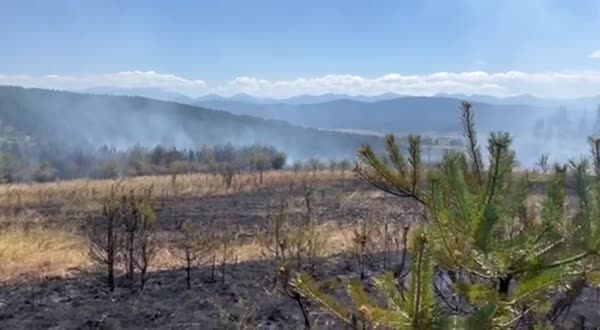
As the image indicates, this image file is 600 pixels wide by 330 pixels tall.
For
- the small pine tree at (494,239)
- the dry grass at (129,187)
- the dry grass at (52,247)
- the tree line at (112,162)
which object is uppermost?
the small pine tree at (494,239)

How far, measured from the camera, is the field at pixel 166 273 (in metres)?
5.15

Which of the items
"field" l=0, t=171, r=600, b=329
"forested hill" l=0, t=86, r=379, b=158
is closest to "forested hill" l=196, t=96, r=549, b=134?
"forested hill" l=0, t=86, r=379, b=158

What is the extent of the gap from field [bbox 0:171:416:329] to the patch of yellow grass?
0.01 m

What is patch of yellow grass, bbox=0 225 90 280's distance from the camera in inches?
284

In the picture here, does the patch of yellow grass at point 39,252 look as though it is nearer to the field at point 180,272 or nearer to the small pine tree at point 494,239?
the field at point 180,272

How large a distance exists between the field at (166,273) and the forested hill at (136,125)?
46.7m

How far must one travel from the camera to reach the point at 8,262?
295 inches

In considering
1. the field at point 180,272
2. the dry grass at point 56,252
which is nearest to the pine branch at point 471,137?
the field at point 180,272

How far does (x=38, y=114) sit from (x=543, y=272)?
6907cm

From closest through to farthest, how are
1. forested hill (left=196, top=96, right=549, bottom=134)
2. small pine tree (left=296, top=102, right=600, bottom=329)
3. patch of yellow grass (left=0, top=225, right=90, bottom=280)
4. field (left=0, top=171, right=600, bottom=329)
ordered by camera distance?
small pine tree (left=296, top=102, right=600, bottom=329)
field (left=0, top=171, right=600, bottom=329)
patch of yellow grass (left=0, top=225, right=90, bottom=280)
forested hill (left=196, top=96, right=549, bottom=134)

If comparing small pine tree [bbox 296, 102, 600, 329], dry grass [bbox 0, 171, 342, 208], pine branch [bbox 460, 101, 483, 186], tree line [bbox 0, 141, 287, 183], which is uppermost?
pine branch [bbox 460, 101, 483, 186]

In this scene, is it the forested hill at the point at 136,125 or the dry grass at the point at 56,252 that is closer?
the dry grass at the point at 56,252

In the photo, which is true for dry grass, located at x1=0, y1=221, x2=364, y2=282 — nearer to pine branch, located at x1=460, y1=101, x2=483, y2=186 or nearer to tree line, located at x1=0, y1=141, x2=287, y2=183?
pine branch, located at x1=460, y1=101, x2=483, y2=186

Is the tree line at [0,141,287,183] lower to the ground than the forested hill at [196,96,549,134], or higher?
lower
